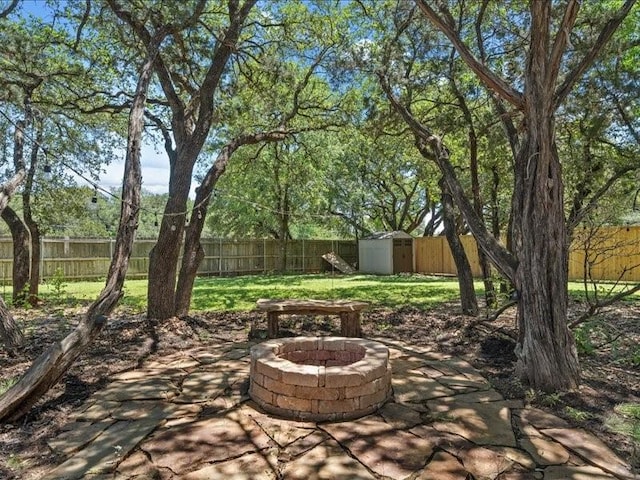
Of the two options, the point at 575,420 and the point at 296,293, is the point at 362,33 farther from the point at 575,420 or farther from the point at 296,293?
the point at 575,420

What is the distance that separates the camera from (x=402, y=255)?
17656 mm

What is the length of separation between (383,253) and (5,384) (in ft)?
48.1

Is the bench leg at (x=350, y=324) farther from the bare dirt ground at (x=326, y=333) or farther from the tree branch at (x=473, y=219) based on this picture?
the tree branch at (x=473, y=219)

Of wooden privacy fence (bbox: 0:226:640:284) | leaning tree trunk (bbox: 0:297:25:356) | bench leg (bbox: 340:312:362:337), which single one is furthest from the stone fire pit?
wooden privacy fence (bbox: 0:226:640:284)

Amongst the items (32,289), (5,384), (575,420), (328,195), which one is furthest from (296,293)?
(328,195)

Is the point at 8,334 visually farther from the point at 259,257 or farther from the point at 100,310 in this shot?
the point at 259,257

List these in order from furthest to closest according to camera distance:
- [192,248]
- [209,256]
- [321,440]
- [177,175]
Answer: [209,256], [192,248], [177,175], [321,440]

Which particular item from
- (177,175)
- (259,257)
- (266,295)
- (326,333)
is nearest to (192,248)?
(177,175)

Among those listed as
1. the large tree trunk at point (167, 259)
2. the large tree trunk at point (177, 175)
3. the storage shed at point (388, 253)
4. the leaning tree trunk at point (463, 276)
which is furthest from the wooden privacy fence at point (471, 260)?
the large tree trunk at point (167, 259)

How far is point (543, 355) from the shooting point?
367 cm

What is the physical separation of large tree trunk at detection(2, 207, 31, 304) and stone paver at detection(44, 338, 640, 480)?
5.73 m

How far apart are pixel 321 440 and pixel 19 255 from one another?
25.7 ft

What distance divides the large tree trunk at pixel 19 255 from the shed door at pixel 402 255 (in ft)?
40.1

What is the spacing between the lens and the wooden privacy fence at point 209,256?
13.6 metres
